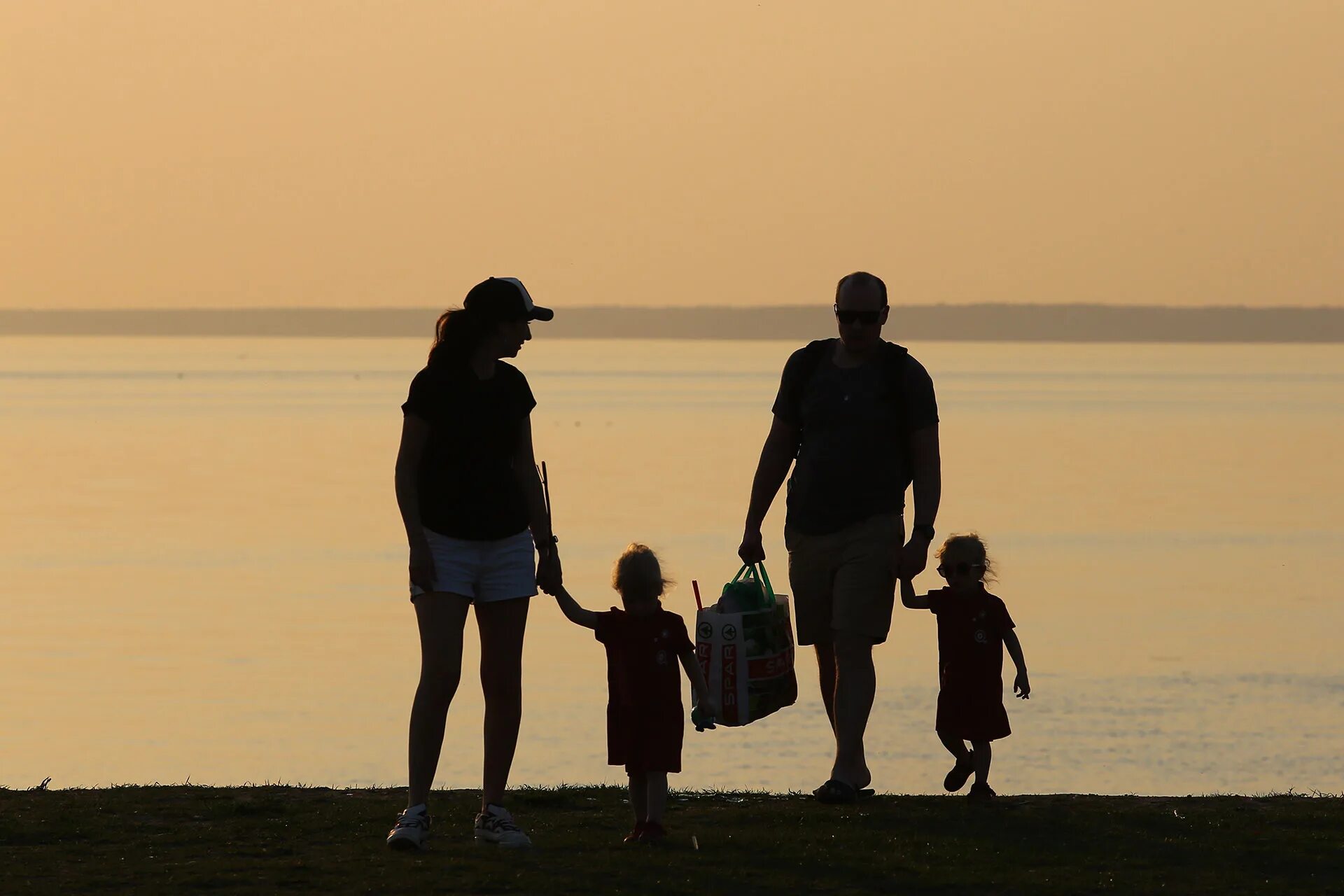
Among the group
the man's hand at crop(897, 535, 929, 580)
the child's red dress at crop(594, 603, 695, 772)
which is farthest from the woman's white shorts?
the man's hand at crop(897, 535, 929, 580)

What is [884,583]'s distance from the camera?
784 cm

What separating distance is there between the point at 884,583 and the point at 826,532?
1.03 ft

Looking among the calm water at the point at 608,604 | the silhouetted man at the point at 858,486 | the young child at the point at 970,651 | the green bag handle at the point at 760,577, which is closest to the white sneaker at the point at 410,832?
the green bag handle at the point at 760,577

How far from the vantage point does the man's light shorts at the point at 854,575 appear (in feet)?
25.6

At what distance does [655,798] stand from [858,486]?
61.2 inches

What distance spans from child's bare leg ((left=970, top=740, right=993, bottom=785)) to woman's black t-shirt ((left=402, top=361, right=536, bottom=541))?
227 centimetres

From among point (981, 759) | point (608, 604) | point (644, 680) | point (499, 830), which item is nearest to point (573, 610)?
point (644, 680)

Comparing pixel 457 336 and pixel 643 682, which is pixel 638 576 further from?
pixel 457 336

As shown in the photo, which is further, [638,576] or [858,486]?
[858,486]

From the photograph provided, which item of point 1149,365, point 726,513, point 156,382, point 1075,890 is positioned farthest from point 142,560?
point 1149,365

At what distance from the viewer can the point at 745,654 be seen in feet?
25.5

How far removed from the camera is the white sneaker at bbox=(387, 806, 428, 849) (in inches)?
270

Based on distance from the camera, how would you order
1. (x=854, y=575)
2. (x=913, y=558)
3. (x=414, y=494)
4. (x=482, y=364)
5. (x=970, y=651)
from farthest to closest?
1. (x=970, y=651)
2. (x=854, y=575)
3. (x=913, y=558)
4. (x=482, y=364)
5. (x=414, y=494)

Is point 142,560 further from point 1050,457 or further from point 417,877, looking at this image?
point 1050,457
